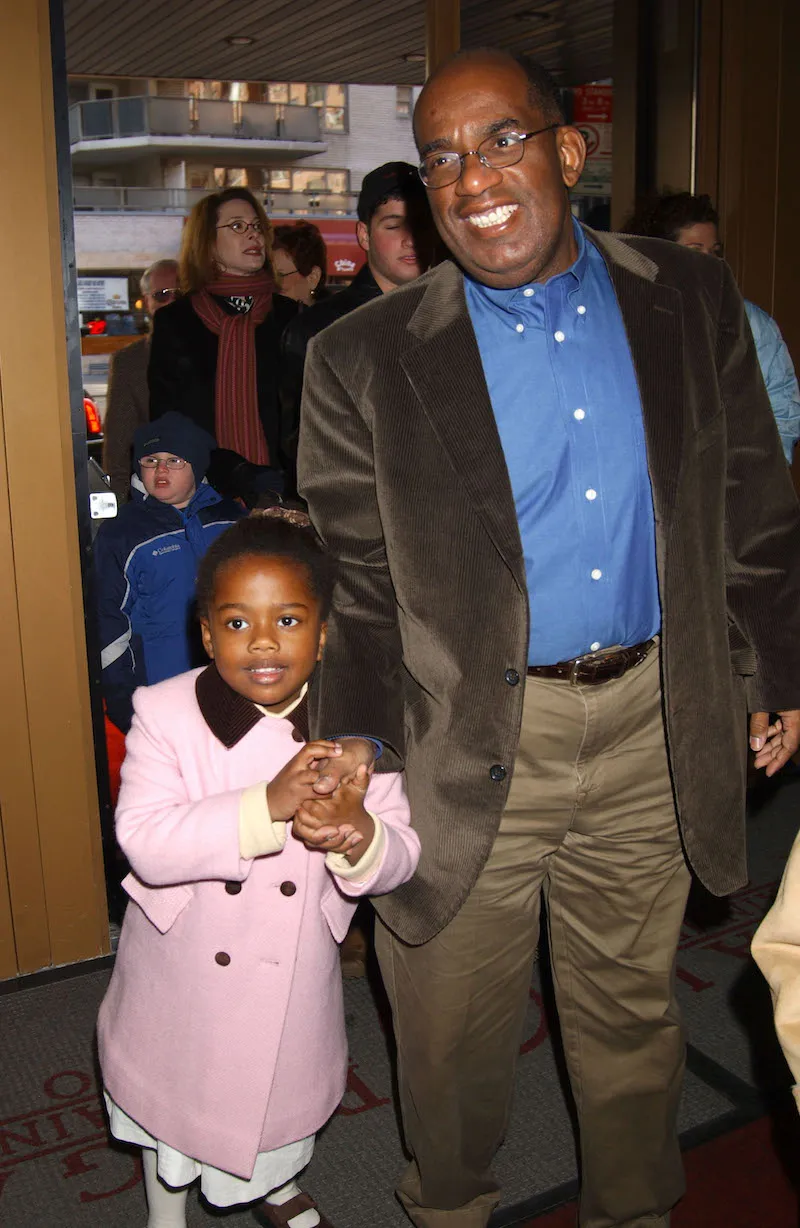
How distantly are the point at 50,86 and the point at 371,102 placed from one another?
18253 millimetres

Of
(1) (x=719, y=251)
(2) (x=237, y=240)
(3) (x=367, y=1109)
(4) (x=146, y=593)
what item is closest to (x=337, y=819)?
(3) (x=367, y=1109)

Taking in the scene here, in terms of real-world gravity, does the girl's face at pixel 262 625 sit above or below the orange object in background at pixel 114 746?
above

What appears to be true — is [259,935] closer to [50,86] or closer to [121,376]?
[50,86]

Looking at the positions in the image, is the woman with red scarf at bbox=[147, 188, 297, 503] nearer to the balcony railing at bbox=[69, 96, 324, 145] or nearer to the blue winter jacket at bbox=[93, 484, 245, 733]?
the blue winter jacket at bbox=[93, 484, 245, 733]

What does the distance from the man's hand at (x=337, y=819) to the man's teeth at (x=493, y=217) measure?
835mm

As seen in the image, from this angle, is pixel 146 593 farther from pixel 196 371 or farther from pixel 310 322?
pixel 310 322

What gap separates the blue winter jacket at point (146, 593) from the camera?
328cm

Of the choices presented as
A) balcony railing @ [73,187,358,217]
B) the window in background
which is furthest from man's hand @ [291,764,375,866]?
balcony railing @ [73,187,358,217]

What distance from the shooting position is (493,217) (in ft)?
5.62

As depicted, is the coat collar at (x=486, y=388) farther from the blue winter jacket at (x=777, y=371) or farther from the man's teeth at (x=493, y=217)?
the blue winter jacket at (x=777, y=371)

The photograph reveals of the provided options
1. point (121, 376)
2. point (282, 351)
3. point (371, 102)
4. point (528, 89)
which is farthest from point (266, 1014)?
point (371, 102)

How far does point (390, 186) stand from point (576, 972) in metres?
2.10

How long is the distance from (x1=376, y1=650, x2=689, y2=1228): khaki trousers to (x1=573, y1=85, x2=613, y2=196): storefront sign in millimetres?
3678

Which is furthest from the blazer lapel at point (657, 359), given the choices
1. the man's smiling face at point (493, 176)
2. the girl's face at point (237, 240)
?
the girl's face at point (237, 240)
